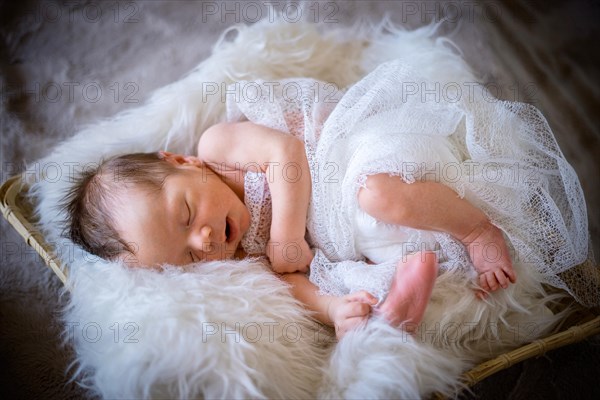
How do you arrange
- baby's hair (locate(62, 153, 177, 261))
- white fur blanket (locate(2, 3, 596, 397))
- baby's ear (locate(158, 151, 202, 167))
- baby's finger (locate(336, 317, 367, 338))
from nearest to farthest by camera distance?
white fur blanket (locate(2, 3, 596, 397)), baby's finger (locate(336, 317, 367, 338)), baby's hair (locate(62, 153, 177, 261)), baby's ear (locate(158, 151, 202, 167))

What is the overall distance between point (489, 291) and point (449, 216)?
187mm

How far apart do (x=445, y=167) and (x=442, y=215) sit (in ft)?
0.37

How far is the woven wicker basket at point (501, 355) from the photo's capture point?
91cm

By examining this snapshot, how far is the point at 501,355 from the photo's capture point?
948 millimetres

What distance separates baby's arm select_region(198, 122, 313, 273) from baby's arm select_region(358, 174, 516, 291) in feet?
0.59

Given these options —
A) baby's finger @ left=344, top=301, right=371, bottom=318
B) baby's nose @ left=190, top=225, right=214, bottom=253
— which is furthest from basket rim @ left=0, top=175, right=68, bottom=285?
baby's finger @ left=344, top=301, right=371, bottom=318

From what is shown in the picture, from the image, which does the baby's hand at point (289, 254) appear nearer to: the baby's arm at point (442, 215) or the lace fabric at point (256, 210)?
the lace fabric at point (256, 210)

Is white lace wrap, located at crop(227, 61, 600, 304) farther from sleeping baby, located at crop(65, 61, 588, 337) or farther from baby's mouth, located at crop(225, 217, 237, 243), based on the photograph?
baby's mouth, located at crop(225, 217, 237, 243)

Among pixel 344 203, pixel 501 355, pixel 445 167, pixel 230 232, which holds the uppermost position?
pixel 445 167

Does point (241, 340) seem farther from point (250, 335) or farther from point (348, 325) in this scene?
point (348, 325)

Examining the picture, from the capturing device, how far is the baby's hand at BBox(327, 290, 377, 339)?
3.19 ft

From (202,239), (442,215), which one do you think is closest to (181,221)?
(202,239)

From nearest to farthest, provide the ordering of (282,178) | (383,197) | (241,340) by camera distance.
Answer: (241,340) → (383,197) → (282,178)

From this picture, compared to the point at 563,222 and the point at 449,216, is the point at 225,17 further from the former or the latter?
the point at 563,222
